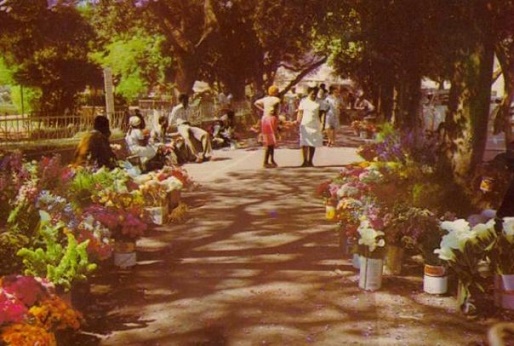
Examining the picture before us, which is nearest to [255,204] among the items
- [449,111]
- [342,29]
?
[449,111]

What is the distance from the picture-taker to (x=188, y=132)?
1758cm

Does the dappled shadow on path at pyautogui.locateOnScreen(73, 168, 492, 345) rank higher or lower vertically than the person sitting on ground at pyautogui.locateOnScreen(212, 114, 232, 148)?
lower

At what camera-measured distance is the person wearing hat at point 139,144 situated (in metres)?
14.6

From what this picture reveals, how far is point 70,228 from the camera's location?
6.45 meters

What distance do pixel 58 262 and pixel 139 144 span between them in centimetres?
915

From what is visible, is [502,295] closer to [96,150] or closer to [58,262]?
[58,262]

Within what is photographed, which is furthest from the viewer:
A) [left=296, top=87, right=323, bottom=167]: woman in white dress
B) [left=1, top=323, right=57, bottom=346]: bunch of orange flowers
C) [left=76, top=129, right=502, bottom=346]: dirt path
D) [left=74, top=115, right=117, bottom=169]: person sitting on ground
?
[left=296, top=87, right=323, bottom=167]: woman in white dress

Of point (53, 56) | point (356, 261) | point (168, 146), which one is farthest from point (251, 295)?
point (53, 56)

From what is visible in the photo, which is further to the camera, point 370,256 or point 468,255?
point 370,256

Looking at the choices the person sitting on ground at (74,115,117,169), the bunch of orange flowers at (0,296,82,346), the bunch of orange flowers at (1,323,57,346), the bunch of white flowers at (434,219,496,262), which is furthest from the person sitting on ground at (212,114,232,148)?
the bunch of orange flowers at (1,323,57,346)

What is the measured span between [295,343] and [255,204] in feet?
A: 20.0

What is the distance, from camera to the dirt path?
214 inches

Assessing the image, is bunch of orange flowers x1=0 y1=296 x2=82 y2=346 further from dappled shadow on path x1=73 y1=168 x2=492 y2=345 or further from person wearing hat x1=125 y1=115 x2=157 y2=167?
person wearing hat x1=125 y1=115 x2=157 y2=167

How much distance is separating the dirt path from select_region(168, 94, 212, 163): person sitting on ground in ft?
24.8
